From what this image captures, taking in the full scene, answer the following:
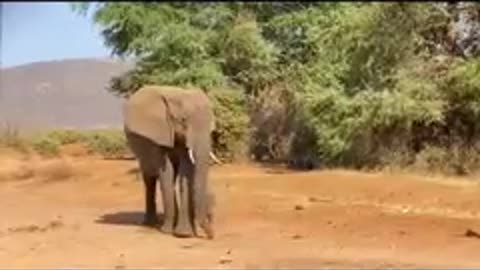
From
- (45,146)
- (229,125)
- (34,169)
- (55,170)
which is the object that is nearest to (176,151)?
(55,170)

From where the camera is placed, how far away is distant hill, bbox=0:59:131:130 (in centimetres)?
2758

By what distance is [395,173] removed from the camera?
843 inches

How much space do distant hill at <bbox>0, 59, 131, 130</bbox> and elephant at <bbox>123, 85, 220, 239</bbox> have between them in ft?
36.2

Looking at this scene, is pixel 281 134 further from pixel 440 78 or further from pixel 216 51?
pixel 440 78

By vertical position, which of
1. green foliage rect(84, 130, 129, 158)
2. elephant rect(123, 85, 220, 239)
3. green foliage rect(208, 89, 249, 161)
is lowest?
green foliage rect(84, 130, 129, 158)

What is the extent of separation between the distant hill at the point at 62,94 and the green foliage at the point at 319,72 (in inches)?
74.0

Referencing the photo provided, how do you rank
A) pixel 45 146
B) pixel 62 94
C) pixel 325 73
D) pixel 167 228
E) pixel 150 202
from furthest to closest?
1. pixel 62 94
2. pixel 45 146
3. pixel 325 73
4. pixel 150 202
5. pixel 167 228

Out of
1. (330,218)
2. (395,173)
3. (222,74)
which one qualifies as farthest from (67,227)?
(222,74)

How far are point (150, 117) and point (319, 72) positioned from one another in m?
11.6

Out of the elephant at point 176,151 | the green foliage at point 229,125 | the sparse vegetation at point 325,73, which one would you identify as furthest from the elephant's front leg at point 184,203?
the green foliage at point 229,125

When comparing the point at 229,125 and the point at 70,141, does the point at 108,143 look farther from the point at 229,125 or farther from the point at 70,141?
the point at 229,125

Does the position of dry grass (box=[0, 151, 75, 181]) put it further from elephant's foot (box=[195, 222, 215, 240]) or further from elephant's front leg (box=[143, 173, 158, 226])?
elephant's foot (box=[195, 222, 215, 240])

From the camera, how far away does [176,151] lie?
14.5 m

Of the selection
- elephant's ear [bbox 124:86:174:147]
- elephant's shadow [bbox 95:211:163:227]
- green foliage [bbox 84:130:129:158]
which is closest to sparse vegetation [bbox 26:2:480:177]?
green foliage [bbox 84:130:129:158]
